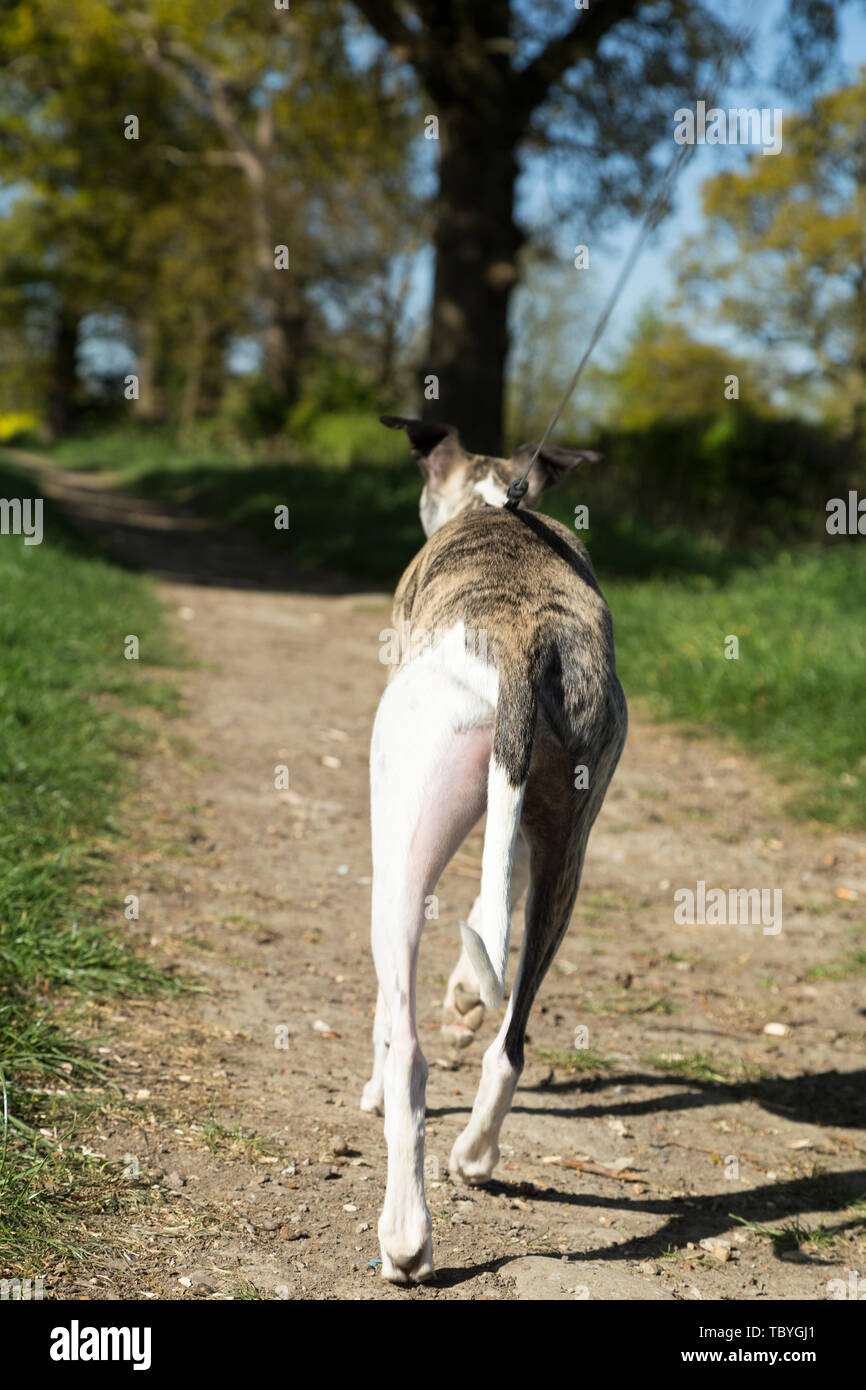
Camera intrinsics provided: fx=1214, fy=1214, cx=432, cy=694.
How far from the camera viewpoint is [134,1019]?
3574mm

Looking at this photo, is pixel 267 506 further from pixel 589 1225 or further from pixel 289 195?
pixel 589 1225

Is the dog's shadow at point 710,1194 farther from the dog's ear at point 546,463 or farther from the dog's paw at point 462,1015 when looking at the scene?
the dog's ear at point 546,463

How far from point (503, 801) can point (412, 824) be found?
0.69 ft

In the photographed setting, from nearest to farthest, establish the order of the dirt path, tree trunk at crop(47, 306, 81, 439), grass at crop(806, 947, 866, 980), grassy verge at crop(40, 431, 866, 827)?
the dirt path < grass at crop(806, 947, 866, 980) < grassy verge at crop(40, 431, 866, 827) < tree trunk at crop(47, 306, 81, 439)

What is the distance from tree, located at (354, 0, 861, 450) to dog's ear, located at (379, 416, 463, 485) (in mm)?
9612

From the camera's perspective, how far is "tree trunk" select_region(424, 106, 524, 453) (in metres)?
13.6

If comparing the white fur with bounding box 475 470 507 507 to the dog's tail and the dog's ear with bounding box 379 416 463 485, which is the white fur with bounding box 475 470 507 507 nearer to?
the dog's ear with bounding box 379 416 463 485

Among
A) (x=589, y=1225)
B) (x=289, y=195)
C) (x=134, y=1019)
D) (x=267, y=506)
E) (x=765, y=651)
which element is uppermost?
(x=289, y=195)

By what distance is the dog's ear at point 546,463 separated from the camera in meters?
3.95

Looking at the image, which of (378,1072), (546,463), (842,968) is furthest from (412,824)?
(842,968)

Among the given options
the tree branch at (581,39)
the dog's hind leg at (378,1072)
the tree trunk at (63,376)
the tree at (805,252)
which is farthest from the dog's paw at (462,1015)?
the tree trunk at (63,376)

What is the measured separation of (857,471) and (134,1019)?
14.9m

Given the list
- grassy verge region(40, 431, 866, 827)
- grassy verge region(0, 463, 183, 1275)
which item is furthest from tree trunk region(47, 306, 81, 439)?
grassy verge region(0, 463, 183, 1275)
